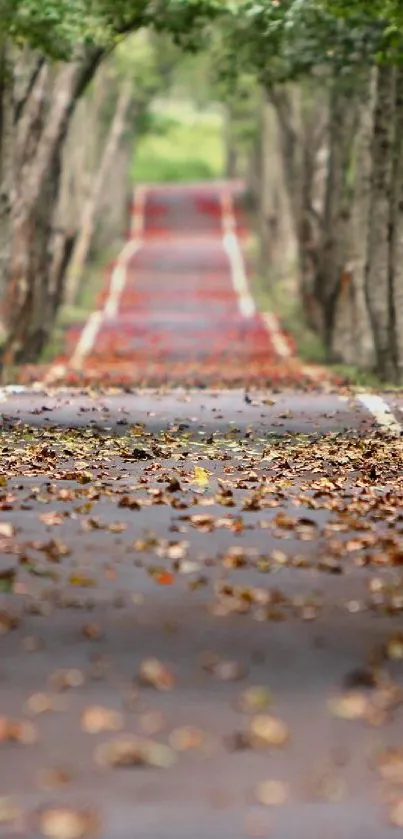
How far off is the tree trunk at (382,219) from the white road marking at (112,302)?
5448mm

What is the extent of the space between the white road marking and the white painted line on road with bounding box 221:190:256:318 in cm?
356

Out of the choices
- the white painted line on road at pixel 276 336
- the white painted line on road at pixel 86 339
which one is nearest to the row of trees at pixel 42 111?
the white painted line on road at pixel 86 339

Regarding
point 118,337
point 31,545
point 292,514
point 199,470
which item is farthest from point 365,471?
point 118,337

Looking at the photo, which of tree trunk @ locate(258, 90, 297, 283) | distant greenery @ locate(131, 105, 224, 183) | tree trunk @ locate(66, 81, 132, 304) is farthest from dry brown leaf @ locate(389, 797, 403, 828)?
distant greenery @ locate(131, 105, 224, 183)

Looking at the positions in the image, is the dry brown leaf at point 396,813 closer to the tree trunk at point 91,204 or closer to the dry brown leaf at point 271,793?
the dry brown leaf at point 271,793

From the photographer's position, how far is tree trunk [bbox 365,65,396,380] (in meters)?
27.0

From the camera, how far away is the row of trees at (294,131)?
25.4 m

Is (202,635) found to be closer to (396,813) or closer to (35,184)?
(396,813)

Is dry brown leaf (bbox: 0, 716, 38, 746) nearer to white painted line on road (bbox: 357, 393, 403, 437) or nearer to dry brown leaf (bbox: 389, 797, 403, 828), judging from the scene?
dry brown leaf (bbox: 389, 797, 403, 828)

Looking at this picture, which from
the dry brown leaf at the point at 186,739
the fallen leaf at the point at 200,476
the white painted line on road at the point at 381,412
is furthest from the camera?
the white painted line on road at the point at 381,412

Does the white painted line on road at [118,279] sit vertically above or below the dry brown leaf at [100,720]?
below

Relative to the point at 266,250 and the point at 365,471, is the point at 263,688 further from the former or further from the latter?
the point at 266,250

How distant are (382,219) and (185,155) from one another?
7606cm

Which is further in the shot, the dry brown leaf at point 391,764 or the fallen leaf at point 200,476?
the fallen leaf at point 200,476
